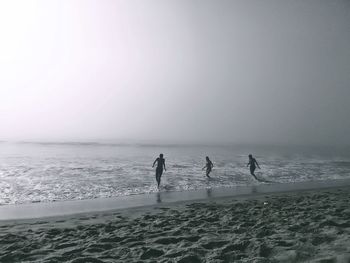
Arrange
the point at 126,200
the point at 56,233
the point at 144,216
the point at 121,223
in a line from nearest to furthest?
the point at 56,233
the point at 121,223
the point at 144,216
the point at 126,200

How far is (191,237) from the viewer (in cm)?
657

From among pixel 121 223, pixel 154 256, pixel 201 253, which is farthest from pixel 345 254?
pixel 121 223

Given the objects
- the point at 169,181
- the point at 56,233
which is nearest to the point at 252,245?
the point at 56,233

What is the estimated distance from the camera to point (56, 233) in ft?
25.2

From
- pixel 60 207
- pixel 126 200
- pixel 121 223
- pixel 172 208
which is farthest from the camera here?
pixel 126 200

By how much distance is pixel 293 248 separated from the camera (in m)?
5.31

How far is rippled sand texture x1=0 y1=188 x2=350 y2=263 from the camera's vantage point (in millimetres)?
5254

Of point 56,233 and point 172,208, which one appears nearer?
point 56,233

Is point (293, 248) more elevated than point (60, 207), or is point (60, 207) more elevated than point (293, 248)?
point (293, 248)

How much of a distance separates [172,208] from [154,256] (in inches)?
233

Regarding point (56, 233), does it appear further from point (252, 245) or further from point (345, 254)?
point (345, 254)

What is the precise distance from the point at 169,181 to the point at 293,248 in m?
16.1

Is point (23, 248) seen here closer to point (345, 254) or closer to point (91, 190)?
point (345, 254)

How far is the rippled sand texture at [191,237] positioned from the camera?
5254 millimetres
